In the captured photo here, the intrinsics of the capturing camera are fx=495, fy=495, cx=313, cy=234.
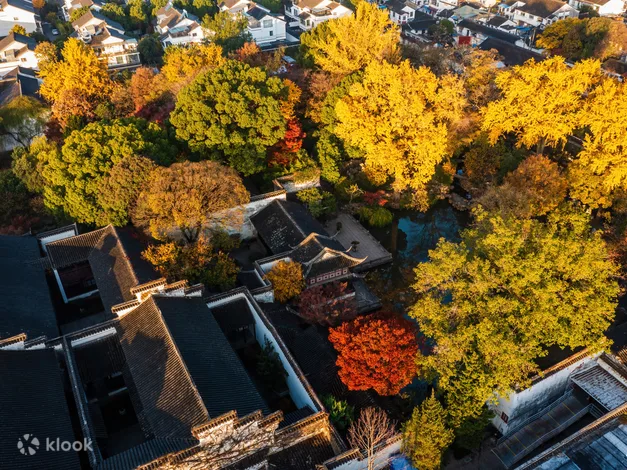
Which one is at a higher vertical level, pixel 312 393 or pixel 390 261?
pixel 312 393

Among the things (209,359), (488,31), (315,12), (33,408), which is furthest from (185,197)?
(488,31)

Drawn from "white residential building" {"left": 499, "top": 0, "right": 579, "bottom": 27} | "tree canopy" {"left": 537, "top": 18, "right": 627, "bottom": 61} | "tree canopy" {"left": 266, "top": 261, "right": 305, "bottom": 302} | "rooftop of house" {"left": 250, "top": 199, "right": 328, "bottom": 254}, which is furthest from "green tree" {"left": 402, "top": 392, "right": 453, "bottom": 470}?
"white residential building" {"left": 499, "top": 0, "right": 579, "bottom": 27}

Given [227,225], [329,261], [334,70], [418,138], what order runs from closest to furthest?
[329,261] < [227,225] < [418,138] < [334,70]

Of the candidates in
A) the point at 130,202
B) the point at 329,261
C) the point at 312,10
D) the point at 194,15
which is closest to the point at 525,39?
the point at 312,10

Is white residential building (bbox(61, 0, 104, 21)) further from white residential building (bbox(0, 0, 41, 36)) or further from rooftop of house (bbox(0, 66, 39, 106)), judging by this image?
rooftop of house (bbox(0, 66, 39, 106))

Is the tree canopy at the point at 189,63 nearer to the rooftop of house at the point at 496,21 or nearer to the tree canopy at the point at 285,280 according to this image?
the tree canopy at the point at 285,280

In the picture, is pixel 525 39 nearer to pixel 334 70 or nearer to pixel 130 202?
pixel 334 70
